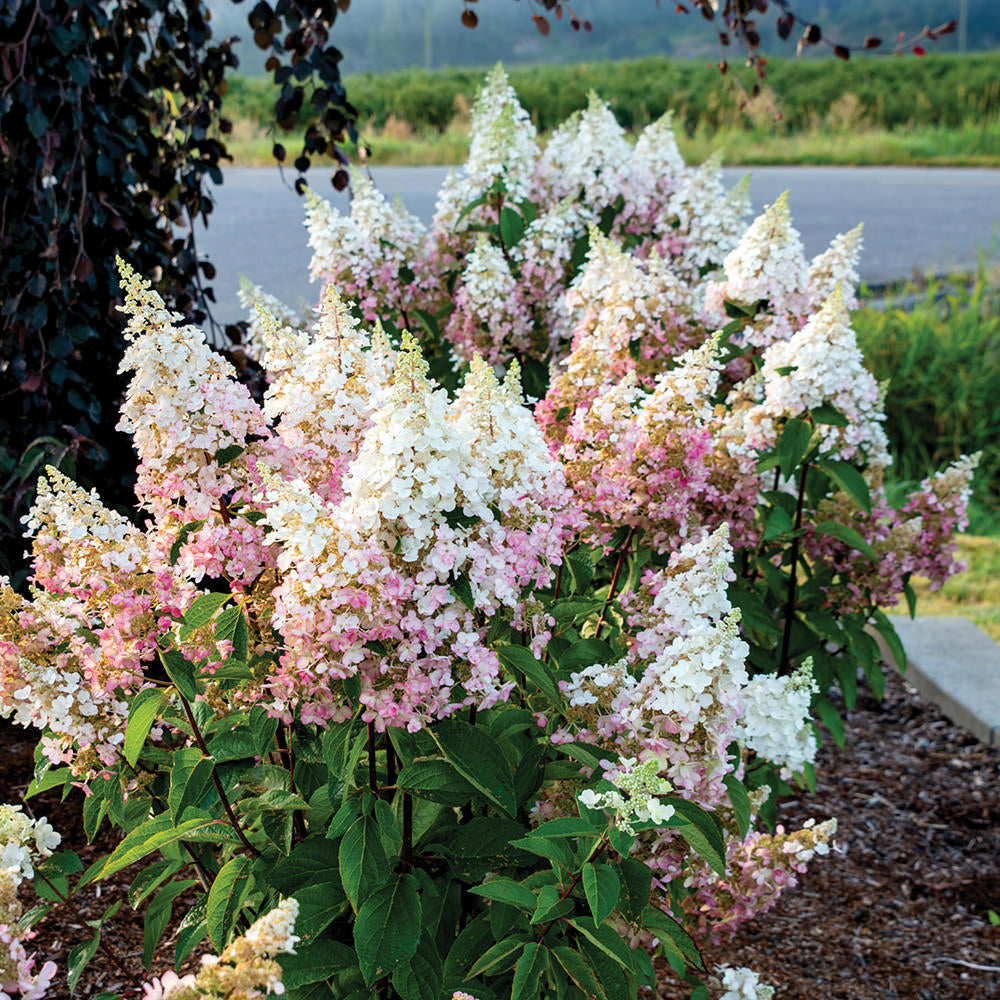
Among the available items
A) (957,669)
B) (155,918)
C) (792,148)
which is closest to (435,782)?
(155,918)

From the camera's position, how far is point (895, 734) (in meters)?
3.85

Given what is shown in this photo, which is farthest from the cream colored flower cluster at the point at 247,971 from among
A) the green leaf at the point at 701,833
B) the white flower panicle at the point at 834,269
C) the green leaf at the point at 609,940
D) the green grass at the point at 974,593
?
the green grass at the point at 974,593

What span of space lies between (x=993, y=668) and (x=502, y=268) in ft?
8.02

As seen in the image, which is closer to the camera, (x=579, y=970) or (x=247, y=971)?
(x=247, y=971)

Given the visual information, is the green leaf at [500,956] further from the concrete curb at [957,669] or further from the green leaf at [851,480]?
the concrete curb at [957,669]

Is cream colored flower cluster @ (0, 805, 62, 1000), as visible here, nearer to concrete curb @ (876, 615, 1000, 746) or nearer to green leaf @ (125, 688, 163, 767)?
green leaf @ (125, 688, 163, 767)

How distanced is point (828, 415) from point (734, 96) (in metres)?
20.4

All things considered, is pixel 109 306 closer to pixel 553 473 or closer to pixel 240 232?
pixel 553 473

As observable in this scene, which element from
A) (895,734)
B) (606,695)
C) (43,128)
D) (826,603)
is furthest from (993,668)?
(43,128)

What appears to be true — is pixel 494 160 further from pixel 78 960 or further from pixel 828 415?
pixel 78 960

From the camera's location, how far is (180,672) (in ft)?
5.03

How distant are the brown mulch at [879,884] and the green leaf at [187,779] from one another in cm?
72

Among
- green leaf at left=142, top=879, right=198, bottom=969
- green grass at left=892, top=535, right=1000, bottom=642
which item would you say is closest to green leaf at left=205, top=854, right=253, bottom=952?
green leaf at left=142, top=879, right=198, bottom=969

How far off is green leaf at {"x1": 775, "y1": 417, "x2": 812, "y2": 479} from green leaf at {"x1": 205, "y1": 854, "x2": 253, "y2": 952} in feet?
4.45
